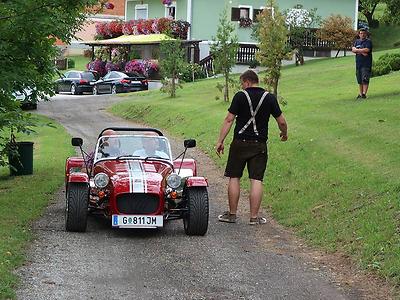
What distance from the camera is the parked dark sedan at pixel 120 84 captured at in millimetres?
42562

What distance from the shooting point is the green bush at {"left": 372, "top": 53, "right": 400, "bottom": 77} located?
28.1 metres

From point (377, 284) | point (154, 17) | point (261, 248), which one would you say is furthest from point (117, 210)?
point (154, 17)

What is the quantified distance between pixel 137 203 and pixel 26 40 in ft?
14.3

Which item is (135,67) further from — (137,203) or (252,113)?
(137,203)

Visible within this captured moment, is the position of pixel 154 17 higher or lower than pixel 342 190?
higher

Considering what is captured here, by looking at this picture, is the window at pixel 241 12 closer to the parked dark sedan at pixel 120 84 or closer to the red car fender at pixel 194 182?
the parked dark sedan at pixel 120 84

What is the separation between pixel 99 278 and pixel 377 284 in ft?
8.87

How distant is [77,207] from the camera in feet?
33.2

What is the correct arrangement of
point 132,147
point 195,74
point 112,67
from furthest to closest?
point 112,67
point 195,74
point 132,147

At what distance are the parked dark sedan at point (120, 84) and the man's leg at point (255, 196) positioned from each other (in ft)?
104

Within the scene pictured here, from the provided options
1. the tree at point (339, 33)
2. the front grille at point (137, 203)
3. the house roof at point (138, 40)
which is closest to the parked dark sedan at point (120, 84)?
the house roof at point (138, 40)

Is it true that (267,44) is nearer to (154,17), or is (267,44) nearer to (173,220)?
(173,220)

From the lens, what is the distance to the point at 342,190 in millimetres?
11930

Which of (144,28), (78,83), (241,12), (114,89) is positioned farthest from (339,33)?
(78,83)
